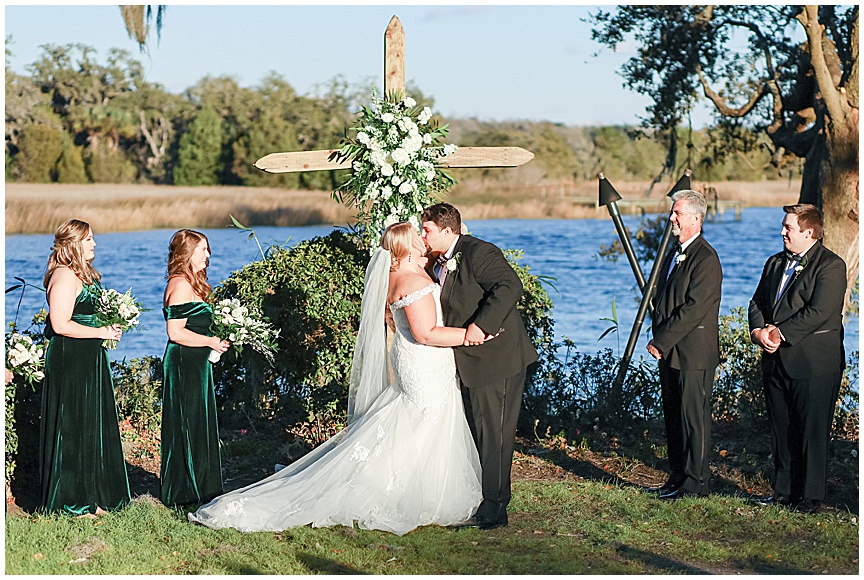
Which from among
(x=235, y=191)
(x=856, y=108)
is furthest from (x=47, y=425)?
(x=235, y=191)

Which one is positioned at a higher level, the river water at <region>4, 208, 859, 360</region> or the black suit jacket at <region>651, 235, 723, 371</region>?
the black suit jacket at <region>651, 235, 723, 371</region>

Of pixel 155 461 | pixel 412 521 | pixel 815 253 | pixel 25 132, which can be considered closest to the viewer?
pixel 412 521

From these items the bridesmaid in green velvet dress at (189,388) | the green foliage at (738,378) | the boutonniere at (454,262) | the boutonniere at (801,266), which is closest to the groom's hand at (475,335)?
the boutonniere at (454,262)

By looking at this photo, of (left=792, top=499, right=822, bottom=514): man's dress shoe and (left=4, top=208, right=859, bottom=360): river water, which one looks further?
(left=4, top=208, right=859, bottom=360): river water

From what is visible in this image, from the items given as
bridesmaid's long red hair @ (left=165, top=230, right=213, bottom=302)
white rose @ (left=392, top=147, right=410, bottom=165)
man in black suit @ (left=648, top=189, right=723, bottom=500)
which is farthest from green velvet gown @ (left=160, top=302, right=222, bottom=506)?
man in black suit @ (left=648, top=189, right=723, bottom=500)

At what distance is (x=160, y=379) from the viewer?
7.94 m

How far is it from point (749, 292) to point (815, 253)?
72.1 ft

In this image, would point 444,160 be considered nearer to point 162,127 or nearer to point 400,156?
point 400,156

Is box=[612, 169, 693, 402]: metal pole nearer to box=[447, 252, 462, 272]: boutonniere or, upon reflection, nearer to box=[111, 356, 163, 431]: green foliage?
box=[447, 252, 462, 272]: boutonniere

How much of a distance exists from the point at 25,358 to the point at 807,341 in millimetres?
4549

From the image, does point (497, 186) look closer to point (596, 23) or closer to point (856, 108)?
point (596, 23)

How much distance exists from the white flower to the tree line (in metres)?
17.8

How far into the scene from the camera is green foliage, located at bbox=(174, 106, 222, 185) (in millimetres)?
27859

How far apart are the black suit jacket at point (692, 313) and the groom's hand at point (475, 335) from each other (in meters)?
1.23
